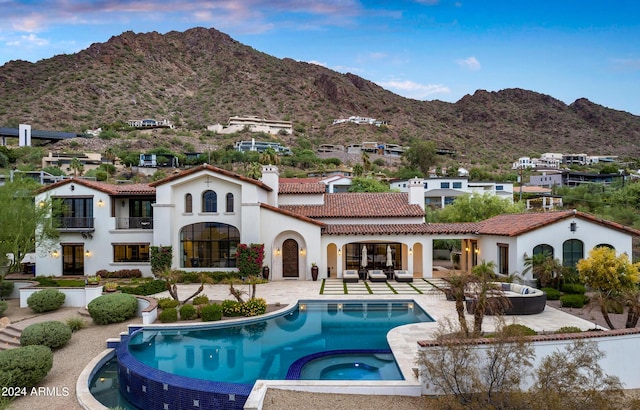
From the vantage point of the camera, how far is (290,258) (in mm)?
27203

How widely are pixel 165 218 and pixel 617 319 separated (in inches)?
933

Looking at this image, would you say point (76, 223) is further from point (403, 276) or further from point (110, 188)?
point (403, 276)

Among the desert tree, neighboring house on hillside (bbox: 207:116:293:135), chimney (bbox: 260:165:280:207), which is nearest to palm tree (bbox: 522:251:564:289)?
the desert tree

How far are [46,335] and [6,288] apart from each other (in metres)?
10.9

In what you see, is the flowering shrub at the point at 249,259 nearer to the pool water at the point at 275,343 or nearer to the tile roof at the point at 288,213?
the tile roof at the point at 288,213

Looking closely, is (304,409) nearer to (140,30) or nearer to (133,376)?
(133,376)

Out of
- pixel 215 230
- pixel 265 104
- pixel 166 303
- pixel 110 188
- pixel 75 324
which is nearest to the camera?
pixel 75 324

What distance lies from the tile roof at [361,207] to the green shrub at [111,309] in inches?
541

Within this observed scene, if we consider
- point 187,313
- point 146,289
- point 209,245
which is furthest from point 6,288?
point 187,313

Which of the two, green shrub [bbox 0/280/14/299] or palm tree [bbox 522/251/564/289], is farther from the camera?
green shrub [bbox 0/280/14/299]

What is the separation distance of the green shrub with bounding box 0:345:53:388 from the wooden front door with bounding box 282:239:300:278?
16.6 m

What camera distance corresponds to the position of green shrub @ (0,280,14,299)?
846 inches

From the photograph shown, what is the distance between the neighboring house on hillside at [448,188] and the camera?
216 ft

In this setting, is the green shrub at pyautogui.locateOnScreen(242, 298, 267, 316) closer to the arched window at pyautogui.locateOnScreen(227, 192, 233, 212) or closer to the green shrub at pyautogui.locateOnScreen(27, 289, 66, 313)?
the green shrub at pyautogui.locateOnScreen(27, 289, 66, 313)
